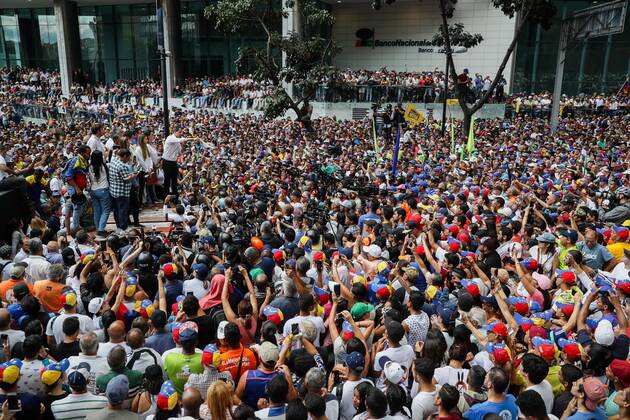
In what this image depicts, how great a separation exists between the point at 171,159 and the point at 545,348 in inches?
325

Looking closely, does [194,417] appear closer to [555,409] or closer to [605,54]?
[555,409]

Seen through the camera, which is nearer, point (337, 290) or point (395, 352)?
point (395, 352)

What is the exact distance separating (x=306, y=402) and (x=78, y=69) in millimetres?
38046

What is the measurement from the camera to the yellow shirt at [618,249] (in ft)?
23.0

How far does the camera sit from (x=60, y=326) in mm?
4820

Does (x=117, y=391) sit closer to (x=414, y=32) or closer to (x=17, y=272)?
(x=17, y=272)

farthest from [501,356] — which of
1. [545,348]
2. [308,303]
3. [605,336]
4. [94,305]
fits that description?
[94,305]

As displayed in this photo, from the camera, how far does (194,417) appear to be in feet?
11.6

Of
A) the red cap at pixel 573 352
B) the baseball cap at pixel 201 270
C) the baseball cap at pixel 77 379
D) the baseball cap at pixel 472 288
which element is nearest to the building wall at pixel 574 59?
the baseball cap at pixel 472 288

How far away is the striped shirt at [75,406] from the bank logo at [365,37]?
34.0 meters

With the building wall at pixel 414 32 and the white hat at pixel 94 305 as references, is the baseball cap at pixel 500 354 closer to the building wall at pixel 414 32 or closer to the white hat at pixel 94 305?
the white hat at pixel 94 305

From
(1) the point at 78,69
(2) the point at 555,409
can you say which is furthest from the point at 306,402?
(1) the point at 78,69

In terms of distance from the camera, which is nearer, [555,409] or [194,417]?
[194,417]

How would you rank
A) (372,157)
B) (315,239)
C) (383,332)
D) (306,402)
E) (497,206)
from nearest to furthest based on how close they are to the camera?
(306,402)
(383,332)
(315,239)
(497,206)
(372,157)
